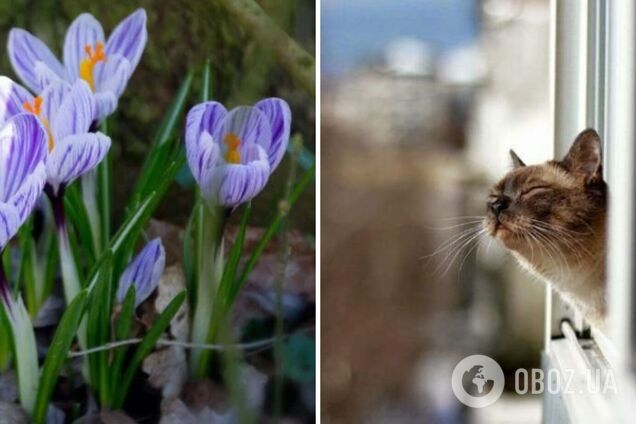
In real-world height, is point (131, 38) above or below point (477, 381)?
above

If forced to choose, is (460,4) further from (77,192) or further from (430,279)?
(77,192)

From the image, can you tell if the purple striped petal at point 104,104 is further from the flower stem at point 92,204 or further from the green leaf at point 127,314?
the green leaf at point 127,314

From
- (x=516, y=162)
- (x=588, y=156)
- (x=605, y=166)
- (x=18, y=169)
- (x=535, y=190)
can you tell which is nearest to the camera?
(x=588, y=156)

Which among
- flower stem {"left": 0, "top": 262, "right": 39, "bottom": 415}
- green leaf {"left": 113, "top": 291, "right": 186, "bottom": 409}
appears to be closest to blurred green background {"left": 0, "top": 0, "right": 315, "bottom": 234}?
green leaf {"left": 113, "top": 291, "right": 186, "bottom": 409}

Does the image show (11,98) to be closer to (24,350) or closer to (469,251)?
(24,350)

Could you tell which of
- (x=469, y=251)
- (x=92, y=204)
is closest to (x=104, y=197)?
(x=92, y=204)


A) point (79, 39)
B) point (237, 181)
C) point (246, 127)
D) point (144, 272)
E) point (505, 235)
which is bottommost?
point (144, 272)

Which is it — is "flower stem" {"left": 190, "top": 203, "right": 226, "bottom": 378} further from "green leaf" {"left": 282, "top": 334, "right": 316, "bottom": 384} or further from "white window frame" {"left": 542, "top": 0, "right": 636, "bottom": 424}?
"white window frame" {"left": 542, "top": 0, "right": 636, "bottom": 424}
